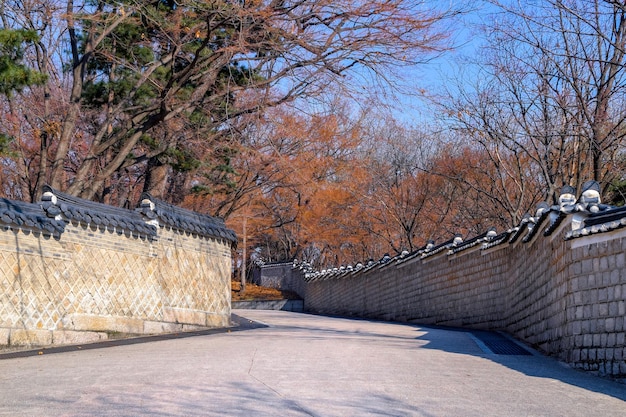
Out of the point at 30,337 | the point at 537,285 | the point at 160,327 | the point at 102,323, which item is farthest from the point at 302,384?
the point at 160,327

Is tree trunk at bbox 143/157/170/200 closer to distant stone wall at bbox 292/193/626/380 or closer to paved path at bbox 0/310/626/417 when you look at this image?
distant stone wall at bbox 292/193/626/380

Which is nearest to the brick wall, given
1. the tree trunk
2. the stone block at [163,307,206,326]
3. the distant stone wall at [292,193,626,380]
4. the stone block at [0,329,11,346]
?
the distant stone wall at [292,193,626,380]

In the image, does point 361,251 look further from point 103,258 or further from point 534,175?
point 103,258

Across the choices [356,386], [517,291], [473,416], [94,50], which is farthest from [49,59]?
[473,416]

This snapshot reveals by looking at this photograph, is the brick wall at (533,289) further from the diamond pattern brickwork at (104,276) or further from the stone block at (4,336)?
the stone block at (4,336)

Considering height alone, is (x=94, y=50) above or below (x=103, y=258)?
above

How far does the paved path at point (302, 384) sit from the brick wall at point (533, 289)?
58cm

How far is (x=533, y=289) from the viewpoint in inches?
543

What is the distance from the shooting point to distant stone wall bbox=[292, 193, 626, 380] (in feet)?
31.3

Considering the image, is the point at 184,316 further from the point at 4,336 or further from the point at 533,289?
the point at 533,289

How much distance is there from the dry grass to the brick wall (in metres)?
14.7

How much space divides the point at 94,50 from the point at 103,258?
5308mm

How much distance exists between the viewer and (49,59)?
19.7 m

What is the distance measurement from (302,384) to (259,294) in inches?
1517
